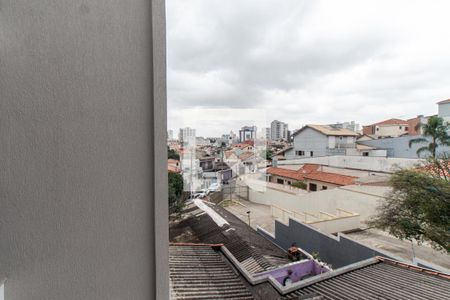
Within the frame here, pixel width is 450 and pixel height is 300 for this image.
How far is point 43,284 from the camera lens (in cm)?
43

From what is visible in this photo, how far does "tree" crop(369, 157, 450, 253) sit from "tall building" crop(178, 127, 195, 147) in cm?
225

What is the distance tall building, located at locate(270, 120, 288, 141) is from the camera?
1.86 meters

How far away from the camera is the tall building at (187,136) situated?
1063mm

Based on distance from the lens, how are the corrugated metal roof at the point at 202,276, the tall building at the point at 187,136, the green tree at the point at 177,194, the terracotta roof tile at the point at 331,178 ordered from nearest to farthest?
the green tree at the point at 177,194 → the tall building at the point at 187,136 → the corrugated metal roof at the point at 202,276 → the terracotta roof tile at the point at 331,178

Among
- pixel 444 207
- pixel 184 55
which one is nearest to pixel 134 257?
pixel 184 55

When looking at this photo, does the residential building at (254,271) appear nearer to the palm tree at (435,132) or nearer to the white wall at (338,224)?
the white wall at (338,224)

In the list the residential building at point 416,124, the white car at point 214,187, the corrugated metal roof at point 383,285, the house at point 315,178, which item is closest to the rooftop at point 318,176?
the house at point 315,178

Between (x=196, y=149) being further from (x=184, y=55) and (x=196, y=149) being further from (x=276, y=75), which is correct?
(x=276, y=75)

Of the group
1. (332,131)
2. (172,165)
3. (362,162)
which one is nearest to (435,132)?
(332,131)

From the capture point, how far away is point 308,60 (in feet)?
6.93

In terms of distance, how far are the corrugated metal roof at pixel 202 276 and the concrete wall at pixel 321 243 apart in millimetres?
1263

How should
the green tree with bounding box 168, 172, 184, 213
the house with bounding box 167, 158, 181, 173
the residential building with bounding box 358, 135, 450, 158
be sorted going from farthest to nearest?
1. the residential building with bounding box 358, 135, 450, 158
2. the green tree with bounding box 168, 172, 184, 213
3. the house with bounding box 167, 158, 181, 173

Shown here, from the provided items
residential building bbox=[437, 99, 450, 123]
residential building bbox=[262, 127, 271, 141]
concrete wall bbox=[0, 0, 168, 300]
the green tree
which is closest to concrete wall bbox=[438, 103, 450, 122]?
residential building bbox=[437, 99, 450, 123]

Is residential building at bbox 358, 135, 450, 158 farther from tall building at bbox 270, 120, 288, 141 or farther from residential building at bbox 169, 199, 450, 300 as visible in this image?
tall building at bbox 270, 120, 288, 141
